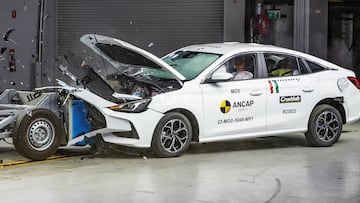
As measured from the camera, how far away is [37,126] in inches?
349

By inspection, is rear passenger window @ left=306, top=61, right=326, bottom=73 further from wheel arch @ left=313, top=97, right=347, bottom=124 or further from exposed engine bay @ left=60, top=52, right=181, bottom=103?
exposed engine bay @ left=60, top=52, right=181, bottom=103

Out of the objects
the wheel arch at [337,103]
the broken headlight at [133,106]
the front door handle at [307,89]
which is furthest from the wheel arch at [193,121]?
the wheel arch at [337,103]

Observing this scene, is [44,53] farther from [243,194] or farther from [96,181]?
[243,194]

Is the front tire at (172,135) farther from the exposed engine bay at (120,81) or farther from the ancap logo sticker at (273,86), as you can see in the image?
the ancap logo sticker at (273,86)

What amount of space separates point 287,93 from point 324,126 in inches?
37.6

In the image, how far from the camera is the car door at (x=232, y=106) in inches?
371

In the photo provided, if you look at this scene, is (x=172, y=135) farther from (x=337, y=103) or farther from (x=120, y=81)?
(x=337, y=103)

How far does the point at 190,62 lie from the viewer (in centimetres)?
1002

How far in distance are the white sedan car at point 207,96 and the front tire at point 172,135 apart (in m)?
0.01

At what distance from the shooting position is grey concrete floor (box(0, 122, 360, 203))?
22.8 feet

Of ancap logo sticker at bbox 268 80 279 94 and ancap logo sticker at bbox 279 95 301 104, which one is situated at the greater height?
ancap logo sticker at bbox 268 80 279 94

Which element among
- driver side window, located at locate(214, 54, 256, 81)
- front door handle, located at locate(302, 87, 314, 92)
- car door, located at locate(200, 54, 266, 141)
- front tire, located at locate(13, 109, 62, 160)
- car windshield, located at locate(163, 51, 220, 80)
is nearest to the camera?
front tire, located at locate(13, 109, 62, 160)

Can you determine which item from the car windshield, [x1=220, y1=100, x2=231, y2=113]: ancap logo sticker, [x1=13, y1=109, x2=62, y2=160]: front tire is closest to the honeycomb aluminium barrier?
[x1=13, y1=109, x2=62, y2=160]: front tire

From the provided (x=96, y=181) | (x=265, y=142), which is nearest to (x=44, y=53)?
(x=265, y=142)
